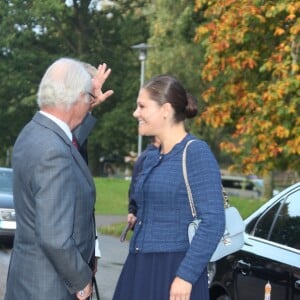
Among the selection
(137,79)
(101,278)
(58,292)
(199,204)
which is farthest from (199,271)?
(137,79)

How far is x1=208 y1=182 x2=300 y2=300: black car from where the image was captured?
14.1ft

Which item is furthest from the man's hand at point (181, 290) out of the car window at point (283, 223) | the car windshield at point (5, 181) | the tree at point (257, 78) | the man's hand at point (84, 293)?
the car windshield at point (5, 181)

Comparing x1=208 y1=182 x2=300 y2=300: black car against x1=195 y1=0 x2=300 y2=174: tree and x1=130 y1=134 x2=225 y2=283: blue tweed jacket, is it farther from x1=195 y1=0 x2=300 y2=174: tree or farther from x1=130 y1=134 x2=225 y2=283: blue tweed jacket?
x1=195 y1=0 x2=300 y2=174: tree

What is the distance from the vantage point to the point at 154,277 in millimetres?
3443

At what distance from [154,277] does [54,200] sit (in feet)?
2.44

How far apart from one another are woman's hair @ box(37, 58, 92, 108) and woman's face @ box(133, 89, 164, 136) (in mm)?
413

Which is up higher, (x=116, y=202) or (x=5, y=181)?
(x=5, y=181)

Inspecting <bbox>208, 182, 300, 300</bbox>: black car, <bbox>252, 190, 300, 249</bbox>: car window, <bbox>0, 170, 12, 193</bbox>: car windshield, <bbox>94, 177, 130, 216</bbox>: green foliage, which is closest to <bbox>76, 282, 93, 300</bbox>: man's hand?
<bbox>208, 182, 300, 300</bbox>: black car

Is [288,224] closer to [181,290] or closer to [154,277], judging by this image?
[154,277]

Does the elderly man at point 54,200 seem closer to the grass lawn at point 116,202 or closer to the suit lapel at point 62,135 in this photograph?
the suit lapel at point 62,135

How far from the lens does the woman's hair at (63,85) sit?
3080 mm

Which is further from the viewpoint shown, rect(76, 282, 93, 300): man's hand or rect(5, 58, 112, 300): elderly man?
rect(76, 282, 93, 300): man's hand

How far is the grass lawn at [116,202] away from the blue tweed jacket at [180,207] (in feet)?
40.3

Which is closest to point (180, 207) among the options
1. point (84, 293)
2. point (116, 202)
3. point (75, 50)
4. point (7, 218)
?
point (84, 293)
